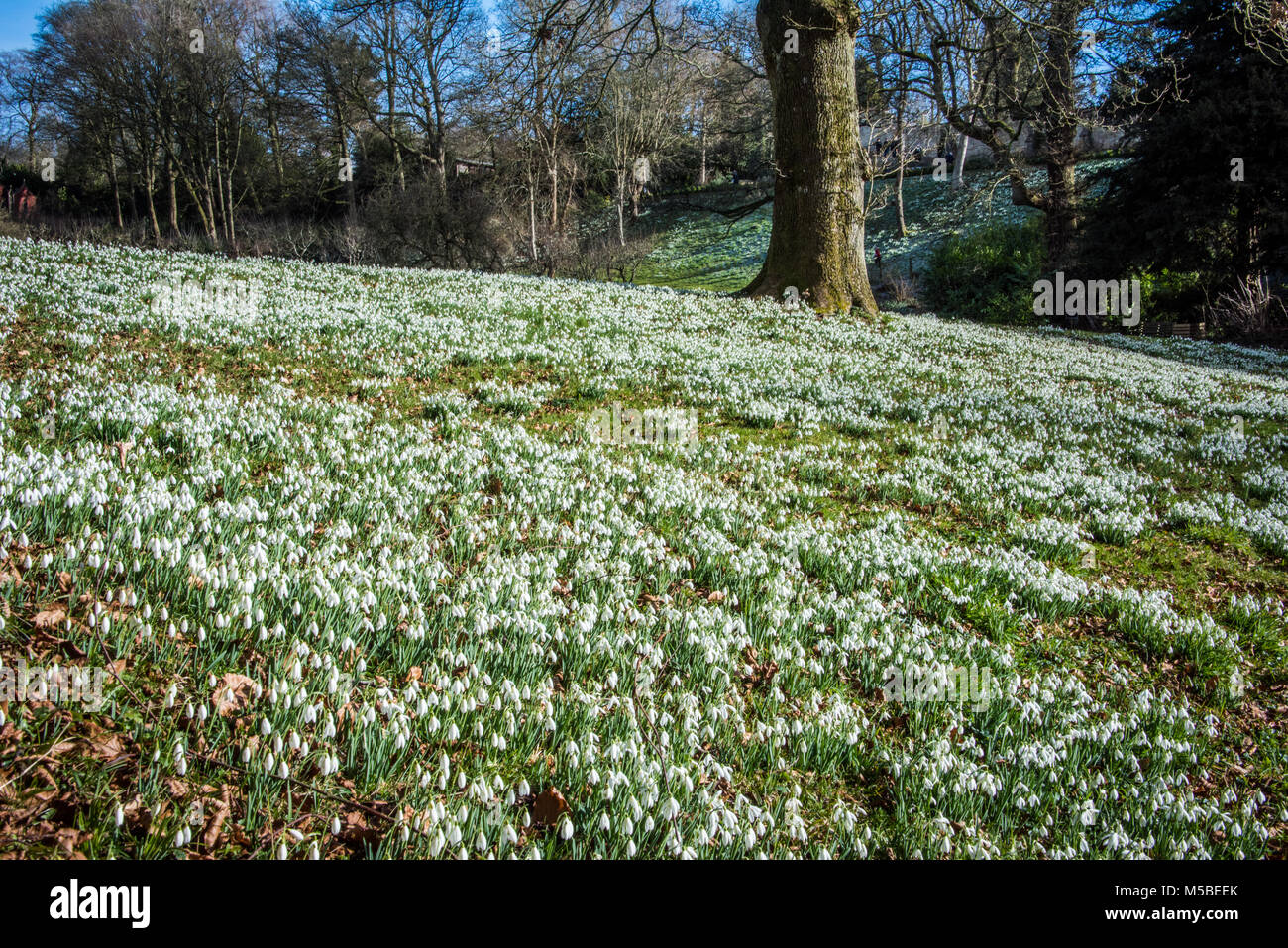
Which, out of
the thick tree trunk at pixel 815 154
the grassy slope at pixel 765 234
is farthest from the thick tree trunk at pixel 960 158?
the thick tree trunk at pixel 815 154

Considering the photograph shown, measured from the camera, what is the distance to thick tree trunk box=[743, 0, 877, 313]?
1550cm

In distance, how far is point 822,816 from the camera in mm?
2650

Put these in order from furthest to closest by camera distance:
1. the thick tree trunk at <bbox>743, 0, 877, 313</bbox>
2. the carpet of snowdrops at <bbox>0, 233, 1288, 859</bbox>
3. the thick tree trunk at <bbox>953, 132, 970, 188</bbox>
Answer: the thick tree trunk at <bbox>953, 132, 970, 188</bbox>
the thick tree trunk at <bbox>743, 0, 877, 313</bbox>
the carpet of snowdrops at <bbox>0, 233, 1288, 859</bbox>

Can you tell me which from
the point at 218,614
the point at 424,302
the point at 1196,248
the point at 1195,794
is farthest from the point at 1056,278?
the point at 218,614

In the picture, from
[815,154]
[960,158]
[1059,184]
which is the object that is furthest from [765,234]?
[815,154]

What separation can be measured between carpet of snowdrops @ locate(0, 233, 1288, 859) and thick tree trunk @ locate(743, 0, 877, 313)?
31.8 ft

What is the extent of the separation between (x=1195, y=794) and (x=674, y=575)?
2797 mm

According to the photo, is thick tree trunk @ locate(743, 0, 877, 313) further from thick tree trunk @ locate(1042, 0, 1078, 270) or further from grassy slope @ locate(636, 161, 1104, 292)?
grassy slope @ locate(636, 161, 1104, 292)

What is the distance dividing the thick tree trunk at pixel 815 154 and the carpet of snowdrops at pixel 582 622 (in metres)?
9.70

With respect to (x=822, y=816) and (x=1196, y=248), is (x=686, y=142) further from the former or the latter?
(x=822, y=816)

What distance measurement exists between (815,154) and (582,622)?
16.2m

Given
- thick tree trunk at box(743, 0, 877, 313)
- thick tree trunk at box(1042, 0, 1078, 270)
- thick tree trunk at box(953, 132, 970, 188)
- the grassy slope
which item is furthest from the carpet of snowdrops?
thick tree trunk at box(953, 132, 970, 188)

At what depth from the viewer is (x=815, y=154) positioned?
16219 millimetres

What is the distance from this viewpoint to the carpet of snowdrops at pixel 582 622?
2.22m
